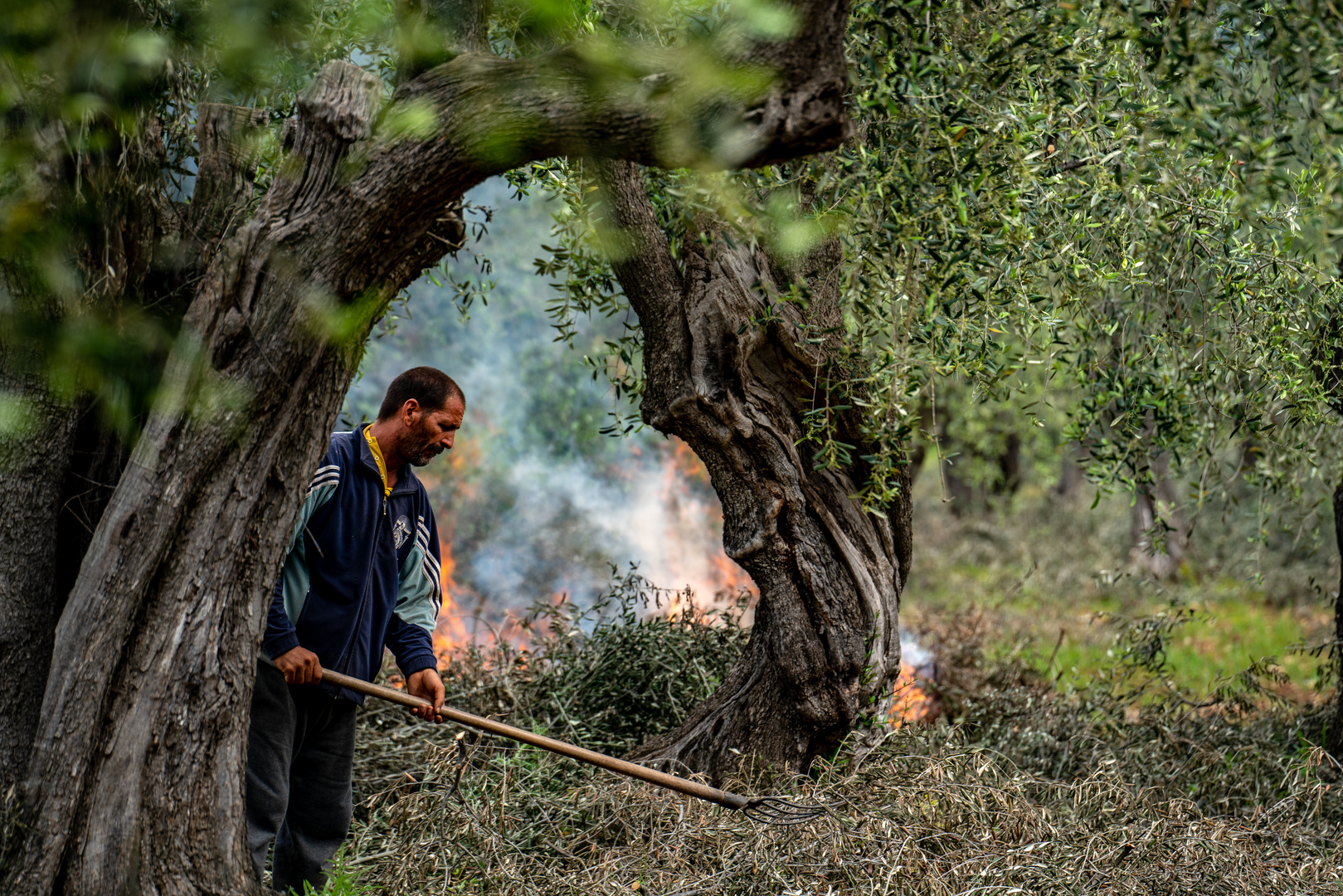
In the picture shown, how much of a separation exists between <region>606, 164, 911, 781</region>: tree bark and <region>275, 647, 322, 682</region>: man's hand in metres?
1.66

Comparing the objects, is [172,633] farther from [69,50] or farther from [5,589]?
[69,50]

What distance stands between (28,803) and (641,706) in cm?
333

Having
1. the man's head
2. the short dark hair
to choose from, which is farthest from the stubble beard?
the short dark hair

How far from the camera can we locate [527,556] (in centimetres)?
936

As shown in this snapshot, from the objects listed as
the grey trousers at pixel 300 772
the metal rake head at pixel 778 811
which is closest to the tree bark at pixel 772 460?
the metal rake head at pixel 778 811

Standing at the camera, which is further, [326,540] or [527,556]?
[527,556]

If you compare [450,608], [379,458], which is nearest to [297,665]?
[379,458]

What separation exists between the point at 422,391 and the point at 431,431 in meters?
0.17

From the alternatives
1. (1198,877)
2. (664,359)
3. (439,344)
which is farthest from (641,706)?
(439,344)

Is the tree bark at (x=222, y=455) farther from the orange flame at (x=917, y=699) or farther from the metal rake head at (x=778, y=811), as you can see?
the orange flame at (x=917, y=699)

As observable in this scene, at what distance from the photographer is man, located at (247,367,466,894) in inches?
156

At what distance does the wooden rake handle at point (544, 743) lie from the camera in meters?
3.91

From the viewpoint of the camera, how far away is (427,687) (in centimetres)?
430

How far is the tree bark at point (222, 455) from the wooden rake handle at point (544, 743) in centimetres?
76
